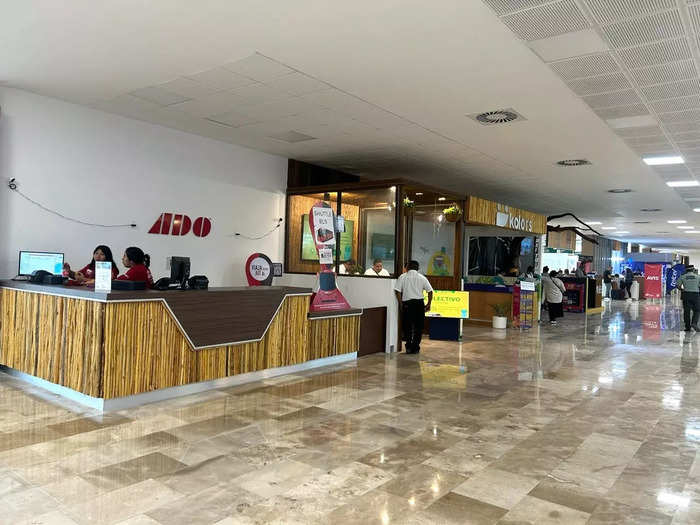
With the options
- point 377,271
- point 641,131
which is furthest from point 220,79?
point 641,131

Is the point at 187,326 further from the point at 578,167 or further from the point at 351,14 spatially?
the point at 578,167

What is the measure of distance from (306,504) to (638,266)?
28156mm

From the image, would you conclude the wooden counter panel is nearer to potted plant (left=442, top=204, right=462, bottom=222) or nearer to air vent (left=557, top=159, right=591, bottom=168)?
potted plant (left=442, top=204, right=462, bottom=222)

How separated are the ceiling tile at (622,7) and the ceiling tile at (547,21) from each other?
0.11 metres

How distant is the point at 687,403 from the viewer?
571cm

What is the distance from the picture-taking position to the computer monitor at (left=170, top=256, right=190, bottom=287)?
5.42m

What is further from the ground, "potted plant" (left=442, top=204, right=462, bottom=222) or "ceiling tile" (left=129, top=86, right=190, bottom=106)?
"ceiling tile" (left=129, top=86, right=190, bottom=106)

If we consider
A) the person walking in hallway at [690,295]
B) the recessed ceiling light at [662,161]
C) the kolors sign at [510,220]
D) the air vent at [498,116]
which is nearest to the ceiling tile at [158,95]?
the air vent at [498,116]

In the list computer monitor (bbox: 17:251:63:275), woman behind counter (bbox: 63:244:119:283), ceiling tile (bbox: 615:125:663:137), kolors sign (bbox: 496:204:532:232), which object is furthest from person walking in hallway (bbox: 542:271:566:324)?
computer monitor (bbox: 17:251:63:275)

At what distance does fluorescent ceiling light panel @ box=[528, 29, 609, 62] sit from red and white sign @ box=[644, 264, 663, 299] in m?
24.4

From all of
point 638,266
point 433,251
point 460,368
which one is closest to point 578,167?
point 433,251

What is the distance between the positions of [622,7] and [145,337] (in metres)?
4.84

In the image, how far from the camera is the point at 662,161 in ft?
29.5

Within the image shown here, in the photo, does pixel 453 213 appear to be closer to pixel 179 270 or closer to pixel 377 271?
pixel 377 271
